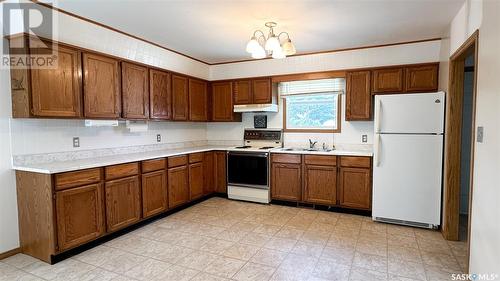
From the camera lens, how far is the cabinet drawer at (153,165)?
3.46m

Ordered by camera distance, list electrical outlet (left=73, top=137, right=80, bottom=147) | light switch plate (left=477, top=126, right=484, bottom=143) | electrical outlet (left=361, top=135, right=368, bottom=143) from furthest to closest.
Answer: electrical outlet (left=361, top=135, right=368, bottom=143), electrical outlet (left=73, top=137, right=80, bottom=147), light switch plate (left=477, top=126, right=484, bottom=143)

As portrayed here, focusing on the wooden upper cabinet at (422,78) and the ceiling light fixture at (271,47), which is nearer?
the ceiling light fixture at (271,47)

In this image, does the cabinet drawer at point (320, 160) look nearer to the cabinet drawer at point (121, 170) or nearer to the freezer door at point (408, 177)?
the freezer door at point (408, 177)

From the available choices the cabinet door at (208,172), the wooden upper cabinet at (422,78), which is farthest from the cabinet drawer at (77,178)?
the wooden upper cabinet at (422,78)

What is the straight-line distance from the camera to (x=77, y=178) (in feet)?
8.84

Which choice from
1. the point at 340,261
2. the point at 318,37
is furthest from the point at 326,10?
the point at 340,261

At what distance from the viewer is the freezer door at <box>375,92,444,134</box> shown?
3232 mm

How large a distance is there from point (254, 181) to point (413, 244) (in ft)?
7.83

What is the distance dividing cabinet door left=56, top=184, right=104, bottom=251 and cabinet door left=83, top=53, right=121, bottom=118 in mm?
859

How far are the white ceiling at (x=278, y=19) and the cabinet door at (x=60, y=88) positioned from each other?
533 mm

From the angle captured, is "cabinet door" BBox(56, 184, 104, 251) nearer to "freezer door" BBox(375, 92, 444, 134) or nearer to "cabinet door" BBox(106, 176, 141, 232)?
"cabinet door" BBox(106, 176, 141, 232)

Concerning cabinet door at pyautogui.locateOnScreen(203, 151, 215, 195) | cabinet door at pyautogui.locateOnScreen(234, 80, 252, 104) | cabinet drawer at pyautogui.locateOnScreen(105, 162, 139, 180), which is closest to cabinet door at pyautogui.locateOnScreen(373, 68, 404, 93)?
cabinet door at pyautogui.locateOnScreen(234, 80, 252, 104)

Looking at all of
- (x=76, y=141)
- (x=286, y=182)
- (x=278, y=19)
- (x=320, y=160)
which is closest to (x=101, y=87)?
(x=76, y=141)

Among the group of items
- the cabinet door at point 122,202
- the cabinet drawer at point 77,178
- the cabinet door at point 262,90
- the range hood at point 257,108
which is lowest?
the cabinet door at point 122,202
